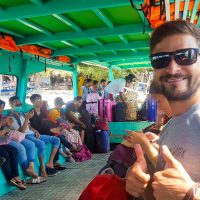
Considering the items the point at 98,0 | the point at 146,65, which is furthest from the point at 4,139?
the point at 146,65

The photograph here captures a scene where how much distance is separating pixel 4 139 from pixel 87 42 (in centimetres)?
337

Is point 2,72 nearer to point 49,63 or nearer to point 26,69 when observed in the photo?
point 26,69

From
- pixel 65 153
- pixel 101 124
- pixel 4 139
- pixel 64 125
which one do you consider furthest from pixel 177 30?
pixel 101 124

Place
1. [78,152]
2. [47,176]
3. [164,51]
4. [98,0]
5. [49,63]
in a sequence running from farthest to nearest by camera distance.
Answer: [49,63] → [78,152] → [47,176] → [98,0] → [164,51]

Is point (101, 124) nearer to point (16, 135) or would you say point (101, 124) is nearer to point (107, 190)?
point (16, 135)

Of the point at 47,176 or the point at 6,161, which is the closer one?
the point at 6,161

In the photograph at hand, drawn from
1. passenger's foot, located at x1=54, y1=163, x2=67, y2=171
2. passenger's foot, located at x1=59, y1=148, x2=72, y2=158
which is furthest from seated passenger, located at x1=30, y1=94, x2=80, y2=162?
passenger's foot, located at x1=54, y1=163, x2=67, y2=171

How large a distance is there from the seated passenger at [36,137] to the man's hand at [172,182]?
16.1 feet

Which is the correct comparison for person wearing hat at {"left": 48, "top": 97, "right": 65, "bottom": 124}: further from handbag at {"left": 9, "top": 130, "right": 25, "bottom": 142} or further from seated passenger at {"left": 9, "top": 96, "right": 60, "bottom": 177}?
handbag at {"left": 9, "top": 130, "right": 25, "bottom": 142}

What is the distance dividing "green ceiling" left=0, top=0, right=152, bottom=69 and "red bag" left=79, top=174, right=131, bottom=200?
3135mm

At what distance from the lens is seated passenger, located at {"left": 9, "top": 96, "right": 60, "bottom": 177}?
573 centimetres

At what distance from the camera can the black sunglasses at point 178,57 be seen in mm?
1117

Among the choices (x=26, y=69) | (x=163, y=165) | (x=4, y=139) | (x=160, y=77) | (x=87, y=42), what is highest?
(x=87, y=42)

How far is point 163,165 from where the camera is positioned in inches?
47.1
